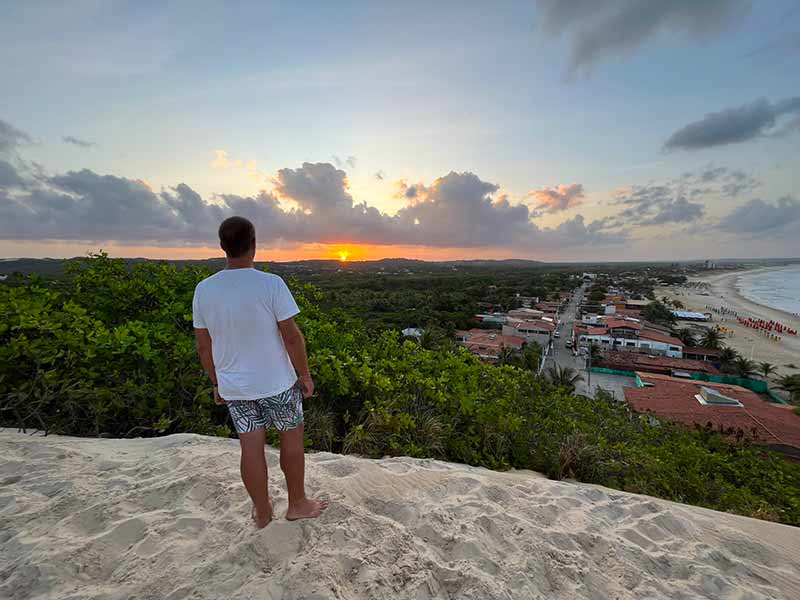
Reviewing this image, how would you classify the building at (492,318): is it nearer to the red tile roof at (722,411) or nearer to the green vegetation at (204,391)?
the red tile roof at (722,411)

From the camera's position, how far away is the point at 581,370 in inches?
1145

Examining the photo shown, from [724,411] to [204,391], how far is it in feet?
72.1

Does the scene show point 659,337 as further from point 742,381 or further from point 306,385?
point 306,385

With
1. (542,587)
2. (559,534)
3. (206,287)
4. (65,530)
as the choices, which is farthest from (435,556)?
(65,530)

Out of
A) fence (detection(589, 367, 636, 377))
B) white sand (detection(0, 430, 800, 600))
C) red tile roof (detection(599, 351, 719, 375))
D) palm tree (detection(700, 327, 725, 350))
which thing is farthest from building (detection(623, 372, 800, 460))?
palm tree (detection(700, 327, 725, 350))

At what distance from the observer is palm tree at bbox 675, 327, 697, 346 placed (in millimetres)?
36237

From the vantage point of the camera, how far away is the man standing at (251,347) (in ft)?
6.12

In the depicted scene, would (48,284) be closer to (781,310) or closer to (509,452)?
(509,452)

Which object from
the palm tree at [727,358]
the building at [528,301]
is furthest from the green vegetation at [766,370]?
the building at [528,301]

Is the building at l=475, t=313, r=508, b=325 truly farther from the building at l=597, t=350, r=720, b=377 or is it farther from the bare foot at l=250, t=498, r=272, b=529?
the bare foot at l=250, t=498, r=272, b=529

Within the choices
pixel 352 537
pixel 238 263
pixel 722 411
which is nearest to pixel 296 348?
pixel 238 263

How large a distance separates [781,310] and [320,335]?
72.2 metres

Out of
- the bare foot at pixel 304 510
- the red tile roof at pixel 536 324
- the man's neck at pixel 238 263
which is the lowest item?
the red tile roof at pixel 536 324

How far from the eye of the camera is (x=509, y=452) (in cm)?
407
